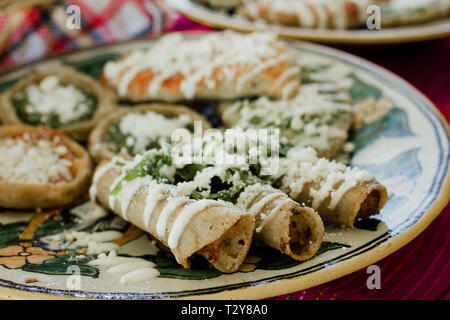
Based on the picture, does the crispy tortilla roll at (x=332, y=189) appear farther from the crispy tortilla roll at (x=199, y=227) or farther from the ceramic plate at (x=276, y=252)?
the crispy tortilla roll at (x=199, y=227)

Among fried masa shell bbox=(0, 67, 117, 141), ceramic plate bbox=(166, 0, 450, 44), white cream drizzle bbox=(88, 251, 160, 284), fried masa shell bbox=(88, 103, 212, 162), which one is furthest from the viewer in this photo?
ceramic plate bbox=(166, 0, 450, 44)

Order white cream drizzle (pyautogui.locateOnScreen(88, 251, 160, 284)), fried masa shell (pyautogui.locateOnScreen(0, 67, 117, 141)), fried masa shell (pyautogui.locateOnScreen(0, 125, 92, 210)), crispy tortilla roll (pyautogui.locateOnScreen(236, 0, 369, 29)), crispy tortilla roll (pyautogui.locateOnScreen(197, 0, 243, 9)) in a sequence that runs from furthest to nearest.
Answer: crispy tortilla roll (pyautogui.locateOnScreen(197, 0, 243, 9))
crispy tortilla roll (pyautogui.locateOnScreen(236, 0, 369, 29))
fried masa shell (pyautogui.locateOnScreen(0, 67, 117, 141))
fried masa shell (pyautogui.locateOnScreen(0, 125, 92, 210))
white cream drizzle (pyautogui.locateOnScreen(88, 251, 160, 284))

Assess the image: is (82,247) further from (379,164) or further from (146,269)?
(379,164)

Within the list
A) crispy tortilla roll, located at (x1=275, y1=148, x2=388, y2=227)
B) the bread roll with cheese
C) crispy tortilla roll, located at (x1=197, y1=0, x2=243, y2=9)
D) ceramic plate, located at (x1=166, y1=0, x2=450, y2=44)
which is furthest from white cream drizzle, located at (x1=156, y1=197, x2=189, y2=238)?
crispy tortilla roll, located at (x1=197, y1=0, x2=243, y2=9)

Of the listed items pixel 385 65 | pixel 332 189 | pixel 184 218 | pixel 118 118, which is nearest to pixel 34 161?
pixel 118 118

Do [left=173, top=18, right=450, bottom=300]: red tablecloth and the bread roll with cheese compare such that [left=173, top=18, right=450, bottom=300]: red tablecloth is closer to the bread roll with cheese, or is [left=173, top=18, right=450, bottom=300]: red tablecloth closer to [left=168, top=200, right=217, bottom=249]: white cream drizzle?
[left=168, top=200, right=217, bottom=249]: white cream drizzle
